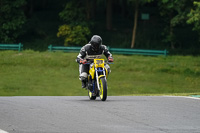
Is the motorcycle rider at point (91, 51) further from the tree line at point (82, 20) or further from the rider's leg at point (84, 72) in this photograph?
the tree line at point (82, 20)

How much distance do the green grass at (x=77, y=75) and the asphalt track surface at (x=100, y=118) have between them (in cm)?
1631

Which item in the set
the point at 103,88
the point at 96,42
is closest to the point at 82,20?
the point at 96,42

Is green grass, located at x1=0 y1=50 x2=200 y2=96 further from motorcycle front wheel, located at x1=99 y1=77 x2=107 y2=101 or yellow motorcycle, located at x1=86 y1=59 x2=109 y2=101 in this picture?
motorcycle front wheel, located at x1=99 y1=77 x2=107 y2=101

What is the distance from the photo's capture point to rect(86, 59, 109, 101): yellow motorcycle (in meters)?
14.0

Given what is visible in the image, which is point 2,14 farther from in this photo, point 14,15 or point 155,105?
point 155,105

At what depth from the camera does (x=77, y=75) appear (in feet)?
114

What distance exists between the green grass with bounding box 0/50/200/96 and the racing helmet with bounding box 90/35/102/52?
44.4ft

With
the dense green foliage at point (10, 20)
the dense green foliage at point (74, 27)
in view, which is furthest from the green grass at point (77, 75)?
the dense green foliage at point (10, 20)

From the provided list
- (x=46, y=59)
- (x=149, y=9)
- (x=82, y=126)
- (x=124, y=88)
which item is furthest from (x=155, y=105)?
(x=149, y=9)

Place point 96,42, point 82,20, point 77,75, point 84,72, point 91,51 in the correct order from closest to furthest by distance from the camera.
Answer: point 96,42
point 91,51
point 84,72
point 77,75
point 82,20

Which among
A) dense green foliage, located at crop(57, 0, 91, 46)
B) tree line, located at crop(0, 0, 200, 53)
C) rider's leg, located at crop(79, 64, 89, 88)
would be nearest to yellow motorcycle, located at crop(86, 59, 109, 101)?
rider's leg, located at crop(79, 64, 89, 88)

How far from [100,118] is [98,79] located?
430 cm

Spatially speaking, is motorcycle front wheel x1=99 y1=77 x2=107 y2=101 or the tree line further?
the tree line

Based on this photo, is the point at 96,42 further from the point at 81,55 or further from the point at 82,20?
the point at 82,20
